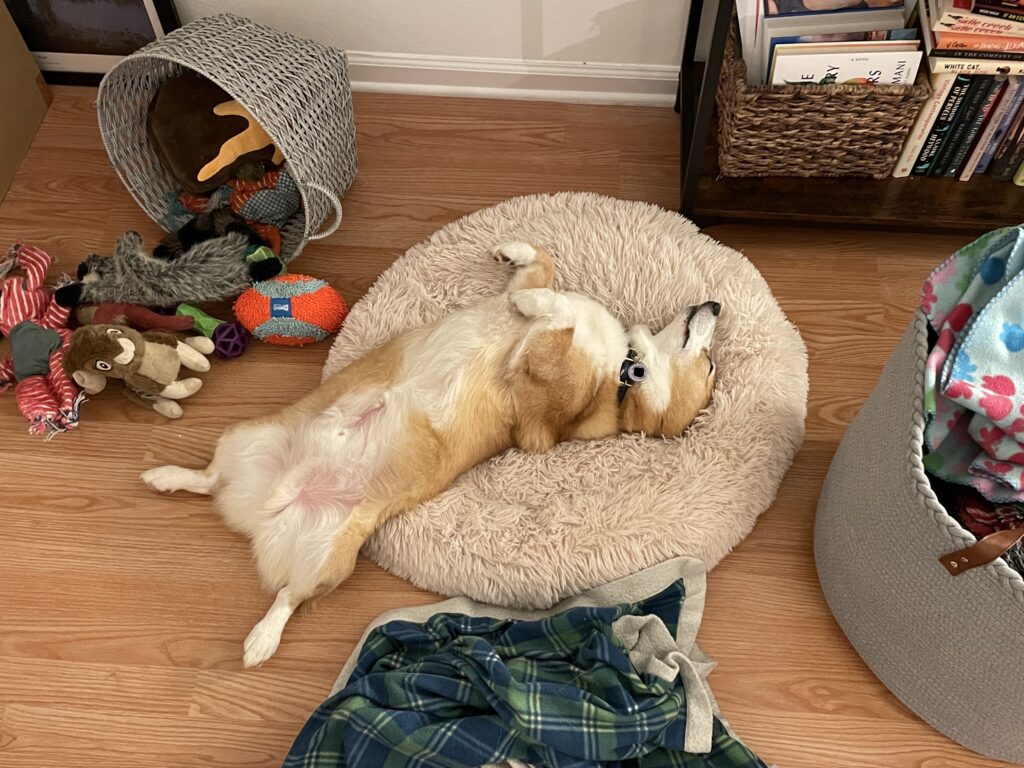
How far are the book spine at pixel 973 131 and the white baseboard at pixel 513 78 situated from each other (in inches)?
29.4

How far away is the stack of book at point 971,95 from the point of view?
61.9 inches

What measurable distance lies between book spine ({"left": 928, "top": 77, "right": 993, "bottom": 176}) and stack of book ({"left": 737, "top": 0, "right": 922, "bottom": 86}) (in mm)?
151

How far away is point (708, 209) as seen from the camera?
1.92 m

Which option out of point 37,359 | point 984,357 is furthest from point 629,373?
point 37,359

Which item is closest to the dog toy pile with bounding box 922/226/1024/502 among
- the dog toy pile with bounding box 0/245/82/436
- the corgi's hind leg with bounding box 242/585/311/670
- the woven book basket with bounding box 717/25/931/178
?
the woven book basket with bounding box 717/25/931/178

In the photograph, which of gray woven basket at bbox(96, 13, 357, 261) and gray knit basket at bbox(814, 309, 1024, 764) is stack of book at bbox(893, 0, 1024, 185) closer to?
gray knit basket at bbox(814, 309, 1024, 764)

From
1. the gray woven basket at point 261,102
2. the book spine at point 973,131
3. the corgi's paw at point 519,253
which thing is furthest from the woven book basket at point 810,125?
the gray woven basket at point 261,102

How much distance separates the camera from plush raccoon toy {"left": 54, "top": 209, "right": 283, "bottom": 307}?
183cm

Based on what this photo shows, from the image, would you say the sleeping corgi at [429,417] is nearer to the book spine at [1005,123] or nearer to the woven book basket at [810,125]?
the woven book basket at [810,125]

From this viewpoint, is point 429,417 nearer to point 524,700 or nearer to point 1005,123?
point 524,700

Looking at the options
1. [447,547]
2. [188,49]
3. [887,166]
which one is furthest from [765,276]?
[188,49]

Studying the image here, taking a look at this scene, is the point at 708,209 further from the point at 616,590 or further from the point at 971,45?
the point at 616,590

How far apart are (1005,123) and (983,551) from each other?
3.64ft

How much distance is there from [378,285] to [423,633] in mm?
805
